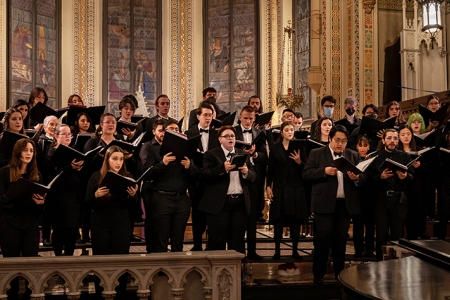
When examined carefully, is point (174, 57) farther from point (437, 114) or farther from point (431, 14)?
point (437, 114)

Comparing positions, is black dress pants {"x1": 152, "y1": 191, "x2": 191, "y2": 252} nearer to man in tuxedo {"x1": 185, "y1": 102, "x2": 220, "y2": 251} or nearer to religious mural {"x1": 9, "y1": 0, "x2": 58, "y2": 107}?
man in tuxedo {"x1": 185, "y1": 102, "x2": 220, "y2": 251}

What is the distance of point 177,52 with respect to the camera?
46.0ft

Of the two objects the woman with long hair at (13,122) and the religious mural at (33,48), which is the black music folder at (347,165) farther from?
the religious mural at (33,48)

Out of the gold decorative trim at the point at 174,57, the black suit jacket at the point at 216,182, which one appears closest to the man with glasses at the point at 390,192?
the black suit jacket at the point at 216,182

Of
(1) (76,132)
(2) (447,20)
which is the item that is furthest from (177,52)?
(1) (76,132)

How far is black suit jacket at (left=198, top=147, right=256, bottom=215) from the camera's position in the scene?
538 cm

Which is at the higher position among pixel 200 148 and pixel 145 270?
pixel 200 148

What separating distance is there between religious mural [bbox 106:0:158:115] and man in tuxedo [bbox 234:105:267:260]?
7.82 m

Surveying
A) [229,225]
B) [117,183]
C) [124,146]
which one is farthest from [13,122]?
[229,225]

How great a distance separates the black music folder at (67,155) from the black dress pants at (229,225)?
1.03m

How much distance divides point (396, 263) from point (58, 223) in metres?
2.94

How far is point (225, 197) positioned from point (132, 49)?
901 centimetres

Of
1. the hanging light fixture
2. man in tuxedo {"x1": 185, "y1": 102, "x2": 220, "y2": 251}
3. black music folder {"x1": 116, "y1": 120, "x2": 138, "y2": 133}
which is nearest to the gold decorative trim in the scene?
the hanging light fixture

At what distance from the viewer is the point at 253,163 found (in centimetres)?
588
